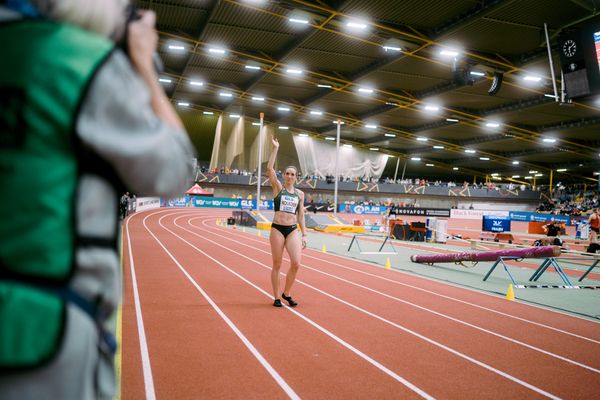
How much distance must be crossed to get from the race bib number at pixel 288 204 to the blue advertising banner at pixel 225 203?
3680cm

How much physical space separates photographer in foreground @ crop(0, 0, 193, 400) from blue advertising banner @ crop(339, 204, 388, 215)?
4597 centimetres

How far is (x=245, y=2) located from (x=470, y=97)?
49.8 ft

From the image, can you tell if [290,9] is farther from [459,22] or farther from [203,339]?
[203,339]

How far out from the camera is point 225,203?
45250 millimetres

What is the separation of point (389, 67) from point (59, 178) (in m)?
23.2

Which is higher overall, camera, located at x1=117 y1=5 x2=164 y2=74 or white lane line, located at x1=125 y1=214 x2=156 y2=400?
camera, located at x1=117 y1=5 x2=164 y2=74

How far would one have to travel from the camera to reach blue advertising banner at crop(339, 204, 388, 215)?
153ft

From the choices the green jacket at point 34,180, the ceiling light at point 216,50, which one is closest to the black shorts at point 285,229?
the green jacket at point 34,180

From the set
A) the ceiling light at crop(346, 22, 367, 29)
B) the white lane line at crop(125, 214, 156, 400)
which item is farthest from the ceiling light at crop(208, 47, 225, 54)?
the white lane line at crop(125, 214, 156, 400)

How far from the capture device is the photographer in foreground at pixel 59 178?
2.75ft

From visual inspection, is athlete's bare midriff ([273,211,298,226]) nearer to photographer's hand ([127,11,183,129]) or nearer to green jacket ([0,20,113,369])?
photographer's hand ([127,11,183,129])

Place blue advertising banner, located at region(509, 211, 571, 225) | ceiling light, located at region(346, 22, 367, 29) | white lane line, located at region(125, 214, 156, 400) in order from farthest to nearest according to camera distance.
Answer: blue advertising banner, located at region(509, 211, 571, 225) → ceiling light, located at region(346, 22, 367, 29) → white lane line, located at region(125, 214, 156, 400)

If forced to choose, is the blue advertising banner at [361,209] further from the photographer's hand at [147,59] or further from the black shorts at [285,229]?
the photographer's hand at [147,59]

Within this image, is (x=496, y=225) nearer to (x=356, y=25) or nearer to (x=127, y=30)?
(x=356, y=25)
